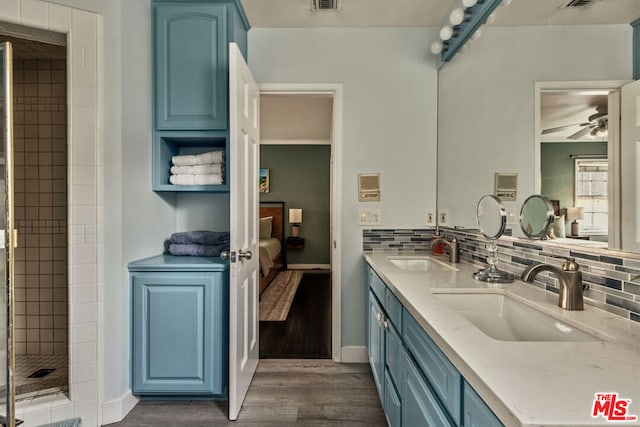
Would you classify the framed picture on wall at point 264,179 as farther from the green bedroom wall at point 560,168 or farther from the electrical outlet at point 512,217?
the green bedroom wall at point 560,168

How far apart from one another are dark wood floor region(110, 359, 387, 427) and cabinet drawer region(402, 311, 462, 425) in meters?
0.95

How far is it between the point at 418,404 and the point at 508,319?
502mm

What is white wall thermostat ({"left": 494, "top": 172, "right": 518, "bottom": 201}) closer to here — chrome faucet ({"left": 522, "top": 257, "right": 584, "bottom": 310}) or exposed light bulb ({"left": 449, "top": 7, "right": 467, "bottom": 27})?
chrome faucet ({"left": 522, "top": 257, "right": 584, "bottom": 310})

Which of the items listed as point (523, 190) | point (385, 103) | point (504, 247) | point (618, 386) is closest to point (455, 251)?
point (504, 247)

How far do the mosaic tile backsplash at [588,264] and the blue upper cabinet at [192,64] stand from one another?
177 centimetres

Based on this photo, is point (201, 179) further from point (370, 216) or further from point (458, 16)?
point (458, 16)

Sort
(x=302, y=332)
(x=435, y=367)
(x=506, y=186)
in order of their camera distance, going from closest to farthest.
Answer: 1. (x=435, y=367)
2. (x=506, y=186)
3. (x=302, y=332)

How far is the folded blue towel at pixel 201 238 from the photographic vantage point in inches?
89.7

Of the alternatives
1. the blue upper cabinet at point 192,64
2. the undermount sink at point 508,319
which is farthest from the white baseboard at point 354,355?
the blue upper cabinet at point 192,64

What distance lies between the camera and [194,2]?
7.26 feet

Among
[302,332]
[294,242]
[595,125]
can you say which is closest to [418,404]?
[595,125]

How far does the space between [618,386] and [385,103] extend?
2.29 metres

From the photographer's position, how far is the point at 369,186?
103 inches

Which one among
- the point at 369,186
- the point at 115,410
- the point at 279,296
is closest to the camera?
the point at 115,410
